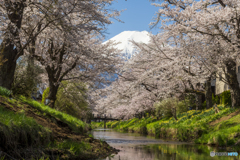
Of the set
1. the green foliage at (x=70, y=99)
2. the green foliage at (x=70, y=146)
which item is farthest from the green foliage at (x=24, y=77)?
the green foliage at (x=70, y=99)

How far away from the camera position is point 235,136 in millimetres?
9938

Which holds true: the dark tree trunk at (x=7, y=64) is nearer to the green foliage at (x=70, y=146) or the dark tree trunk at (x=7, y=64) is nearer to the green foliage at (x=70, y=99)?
the green foliage at (x=70, y=146)

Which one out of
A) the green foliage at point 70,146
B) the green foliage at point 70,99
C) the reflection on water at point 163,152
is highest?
the green foliage at point 70,99

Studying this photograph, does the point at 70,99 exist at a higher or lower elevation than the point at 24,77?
lower

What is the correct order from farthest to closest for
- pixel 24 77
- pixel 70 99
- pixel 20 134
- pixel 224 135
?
pixel 70 99 < pixel 24 77 < pixel 224 135 < pixel 20 134

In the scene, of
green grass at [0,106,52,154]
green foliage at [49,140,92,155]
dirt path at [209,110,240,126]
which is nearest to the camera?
green grass at [0,106,52,154]

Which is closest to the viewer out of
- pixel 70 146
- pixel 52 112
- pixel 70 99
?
pixel 70 146

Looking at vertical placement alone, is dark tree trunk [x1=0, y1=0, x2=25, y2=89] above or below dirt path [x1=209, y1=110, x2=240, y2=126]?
above

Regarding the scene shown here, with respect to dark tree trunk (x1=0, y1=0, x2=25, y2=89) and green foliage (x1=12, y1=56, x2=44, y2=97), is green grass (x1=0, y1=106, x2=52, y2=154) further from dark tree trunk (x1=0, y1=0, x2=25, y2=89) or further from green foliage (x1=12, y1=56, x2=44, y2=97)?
green foliage (x1=12, y1=56, x2=44, y2=97)

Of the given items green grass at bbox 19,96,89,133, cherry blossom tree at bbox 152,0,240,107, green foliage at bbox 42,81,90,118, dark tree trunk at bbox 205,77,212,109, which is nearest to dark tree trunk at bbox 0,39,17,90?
green grass at bbox 19,96,89,133

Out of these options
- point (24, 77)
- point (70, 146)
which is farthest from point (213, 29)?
point (24, 77)

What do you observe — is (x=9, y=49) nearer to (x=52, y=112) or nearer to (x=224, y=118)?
(x=52, y=112)

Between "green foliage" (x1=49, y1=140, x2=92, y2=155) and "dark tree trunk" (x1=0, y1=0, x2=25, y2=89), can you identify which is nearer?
"green foliage" (x1=49, y1=140, x2=92, y2=155)

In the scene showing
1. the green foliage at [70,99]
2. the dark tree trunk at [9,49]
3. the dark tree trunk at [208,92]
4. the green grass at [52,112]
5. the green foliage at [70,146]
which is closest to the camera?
the green foliage at [70,146]
